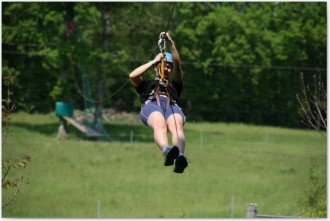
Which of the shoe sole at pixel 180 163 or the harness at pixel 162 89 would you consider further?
the harness at pixel 162 89

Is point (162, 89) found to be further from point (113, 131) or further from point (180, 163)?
point (113, 131)

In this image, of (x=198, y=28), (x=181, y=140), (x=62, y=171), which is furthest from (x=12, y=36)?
(x=181, y=140)

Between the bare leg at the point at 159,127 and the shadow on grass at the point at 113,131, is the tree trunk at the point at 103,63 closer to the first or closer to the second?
the shadow on grass at the point at 113,131

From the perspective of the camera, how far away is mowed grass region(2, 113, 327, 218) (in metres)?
24.5

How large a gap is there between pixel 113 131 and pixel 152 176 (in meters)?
12.8

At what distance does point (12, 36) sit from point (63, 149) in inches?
298

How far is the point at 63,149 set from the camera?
33562mm

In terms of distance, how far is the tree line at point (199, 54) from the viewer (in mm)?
40469

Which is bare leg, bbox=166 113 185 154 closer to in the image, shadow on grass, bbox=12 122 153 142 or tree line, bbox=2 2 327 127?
shadow on grass, bbox=12 122 153 142

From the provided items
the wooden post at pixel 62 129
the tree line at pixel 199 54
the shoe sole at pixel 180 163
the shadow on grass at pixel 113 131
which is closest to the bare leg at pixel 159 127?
the shoe sole at pixel 180 163

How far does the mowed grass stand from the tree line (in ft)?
10.8

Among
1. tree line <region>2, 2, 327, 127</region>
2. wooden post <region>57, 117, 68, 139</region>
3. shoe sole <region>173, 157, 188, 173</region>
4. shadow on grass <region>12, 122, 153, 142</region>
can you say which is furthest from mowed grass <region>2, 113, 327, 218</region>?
shoe sole <region>173, 157, 188, 173</region>

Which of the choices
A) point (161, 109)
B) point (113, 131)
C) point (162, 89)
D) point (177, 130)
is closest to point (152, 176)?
point (113, 131)

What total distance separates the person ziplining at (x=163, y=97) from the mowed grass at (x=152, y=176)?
13.5m
